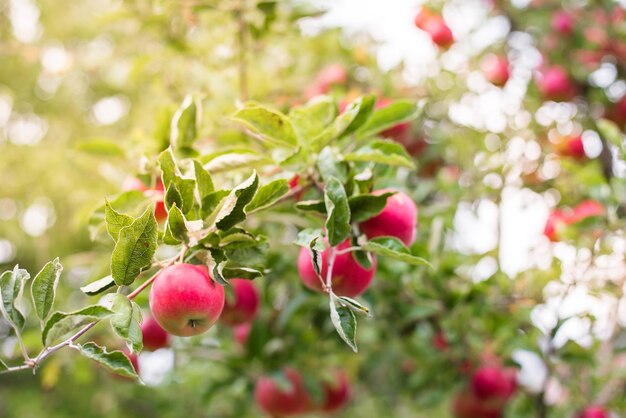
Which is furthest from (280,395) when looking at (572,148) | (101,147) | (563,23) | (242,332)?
(563,23)

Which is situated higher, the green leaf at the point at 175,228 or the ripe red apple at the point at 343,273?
the green leaf at the point at 175,228

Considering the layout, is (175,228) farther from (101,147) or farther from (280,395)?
(280,395)

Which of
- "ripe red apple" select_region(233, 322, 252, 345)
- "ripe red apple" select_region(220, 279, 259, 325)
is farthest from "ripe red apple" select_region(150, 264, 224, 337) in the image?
"ripe red apple" select_region(233, 322, 252, 345)

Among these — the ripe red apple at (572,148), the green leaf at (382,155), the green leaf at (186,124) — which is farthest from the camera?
the ripe red apple at (572,148)

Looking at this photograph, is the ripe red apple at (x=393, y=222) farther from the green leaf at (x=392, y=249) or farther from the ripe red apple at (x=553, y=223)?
the ripe red apple at (x=553, y=223)

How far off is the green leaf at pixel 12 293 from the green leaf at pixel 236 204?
227 mm

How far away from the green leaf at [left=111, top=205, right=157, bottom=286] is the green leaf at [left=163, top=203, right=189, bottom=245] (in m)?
0.02

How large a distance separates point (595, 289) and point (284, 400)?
797 mm

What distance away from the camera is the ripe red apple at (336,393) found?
1.72m

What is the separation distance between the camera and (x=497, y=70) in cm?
213

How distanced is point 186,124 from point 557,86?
1449 mm

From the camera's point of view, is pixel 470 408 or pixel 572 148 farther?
pixel 572 148

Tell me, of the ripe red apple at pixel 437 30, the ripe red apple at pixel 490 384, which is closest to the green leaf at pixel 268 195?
the ripe red apple at pixel 490 384

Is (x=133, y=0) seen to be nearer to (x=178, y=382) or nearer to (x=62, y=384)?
(x=178, y=382)
